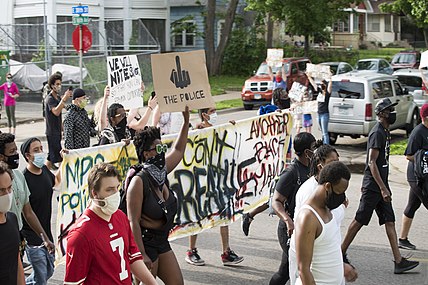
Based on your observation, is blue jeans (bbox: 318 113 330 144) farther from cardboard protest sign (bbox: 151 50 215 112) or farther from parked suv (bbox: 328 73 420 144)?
cardboard protest sign (bbox: 151 50 215 112)

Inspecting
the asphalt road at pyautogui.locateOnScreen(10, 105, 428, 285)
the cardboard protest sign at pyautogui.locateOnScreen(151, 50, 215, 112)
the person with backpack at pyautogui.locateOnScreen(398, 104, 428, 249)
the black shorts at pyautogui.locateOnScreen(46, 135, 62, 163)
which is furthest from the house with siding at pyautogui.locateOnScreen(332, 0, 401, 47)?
the cardboard protest sign at pyautogui.locateOnScreen(151, 50, 215, 112)

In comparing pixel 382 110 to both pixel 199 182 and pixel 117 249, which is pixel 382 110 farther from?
pixel 117 249

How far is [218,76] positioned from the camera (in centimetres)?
4303

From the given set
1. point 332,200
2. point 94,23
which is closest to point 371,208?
point 332,200

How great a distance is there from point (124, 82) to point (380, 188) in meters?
5.14

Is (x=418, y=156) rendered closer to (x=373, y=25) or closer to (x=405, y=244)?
(x=405, y=244)

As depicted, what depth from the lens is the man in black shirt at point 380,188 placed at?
8.66 m

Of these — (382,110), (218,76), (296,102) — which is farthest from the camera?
(218,76)

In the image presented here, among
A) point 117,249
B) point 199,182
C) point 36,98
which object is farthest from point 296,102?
point 36,98

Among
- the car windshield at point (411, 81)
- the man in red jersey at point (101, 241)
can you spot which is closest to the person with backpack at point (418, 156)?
the man in red jersey at point (101, 241)

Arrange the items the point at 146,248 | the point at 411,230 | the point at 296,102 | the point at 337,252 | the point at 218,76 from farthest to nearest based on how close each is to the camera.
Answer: the point at 218,76
the point at 296,102
the point at 411,230
the point at 146,248
the point at 337,252

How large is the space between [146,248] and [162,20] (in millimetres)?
42468

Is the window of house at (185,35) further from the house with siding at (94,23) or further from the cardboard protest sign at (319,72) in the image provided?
the cardboard protest sign at (319,72)

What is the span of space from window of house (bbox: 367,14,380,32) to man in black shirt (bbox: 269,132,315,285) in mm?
76091
